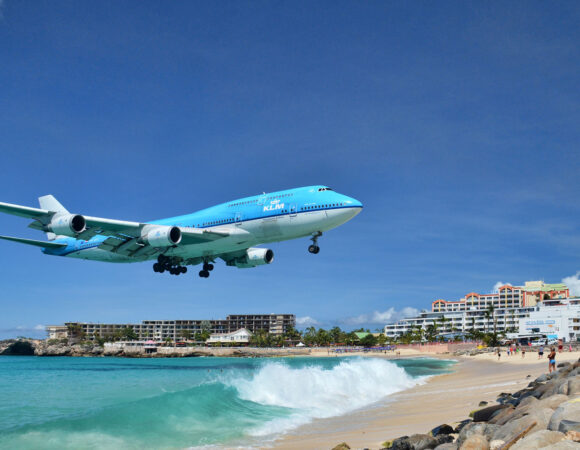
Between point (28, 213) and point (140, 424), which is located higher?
point (28, 213)

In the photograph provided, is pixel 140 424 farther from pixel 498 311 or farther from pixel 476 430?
pixel 498 311

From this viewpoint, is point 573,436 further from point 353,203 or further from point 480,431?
point 353,203

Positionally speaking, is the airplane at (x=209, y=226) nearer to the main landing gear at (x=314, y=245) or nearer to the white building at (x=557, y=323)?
the main landing gear at (x=314, y=245)

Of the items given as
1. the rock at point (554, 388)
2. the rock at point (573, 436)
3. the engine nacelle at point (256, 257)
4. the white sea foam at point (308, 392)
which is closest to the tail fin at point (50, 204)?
the engine nacelle at point (256, 257)

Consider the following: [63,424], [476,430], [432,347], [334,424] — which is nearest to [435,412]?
[334,424]

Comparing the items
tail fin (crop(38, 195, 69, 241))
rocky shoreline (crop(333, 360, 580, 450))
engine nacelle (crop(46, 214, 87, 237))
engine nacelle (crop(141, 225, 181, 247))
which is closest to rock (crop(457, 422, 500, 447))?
rocky shoreline (crop(333, 360, 580, 450))

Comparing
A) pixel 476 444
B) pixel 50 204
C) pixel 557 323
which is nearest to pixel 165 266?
pixel 50 204
